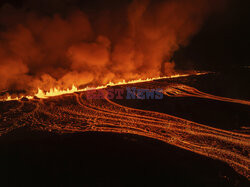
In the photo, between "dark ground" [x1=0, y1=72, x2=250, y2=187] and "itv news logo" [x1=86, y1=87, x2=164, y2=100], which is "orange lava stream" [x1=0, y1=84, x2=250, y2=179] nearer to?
"dark ground" [x1=0, y1=72, x2=250, y2=187]

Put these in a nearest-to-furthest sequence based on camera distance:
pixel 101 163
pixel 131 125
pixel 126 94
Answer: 1. pixel 101 163
2. pixel 131 125
3. pixel 126 94

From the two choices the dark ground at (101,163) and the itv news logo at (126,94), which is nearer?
the dark ground at (101,163)

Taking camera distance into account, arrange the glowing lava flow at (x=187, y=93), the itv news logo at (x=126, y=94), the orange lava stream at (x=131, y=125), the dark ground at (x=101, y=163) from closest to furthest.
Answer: the dark ground at (x=101, y=163) → the orange lava stream at (x=131, y=125) → the glowing lava flow at (x=187, y=93) → the itv news logo at (x=126, y=94)

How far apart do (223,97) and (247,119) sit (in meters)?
1.57

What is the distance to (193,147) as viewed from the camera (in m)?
3.17

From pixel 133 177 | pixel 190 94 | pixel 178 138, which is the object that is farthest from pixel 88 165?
pixel 190 94

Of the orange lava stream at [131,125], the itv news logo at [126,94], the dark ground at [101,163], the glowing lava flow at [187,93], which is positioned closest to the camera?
the dark ground at [101,163]

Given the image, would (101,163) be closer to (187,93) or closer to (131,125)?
(131,125)

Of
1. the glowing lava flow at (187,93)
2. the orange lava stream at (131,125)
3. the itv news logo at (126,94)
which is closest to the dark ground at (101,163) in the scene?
the orange lava stream at (131,125)

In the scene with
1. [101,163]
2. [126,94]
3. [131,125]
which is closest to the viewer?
[101,163]

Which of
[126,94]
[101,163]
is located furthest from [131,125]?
[126,94]

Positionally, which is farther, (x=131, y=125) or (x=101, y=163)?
(x=131, y=125)

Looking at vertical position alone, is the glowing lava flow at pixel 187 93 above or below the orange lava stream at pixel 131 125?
above

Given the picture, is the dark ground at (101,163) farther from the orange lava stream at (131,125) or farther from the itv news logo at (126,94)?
the itv news logo at (126,94)
